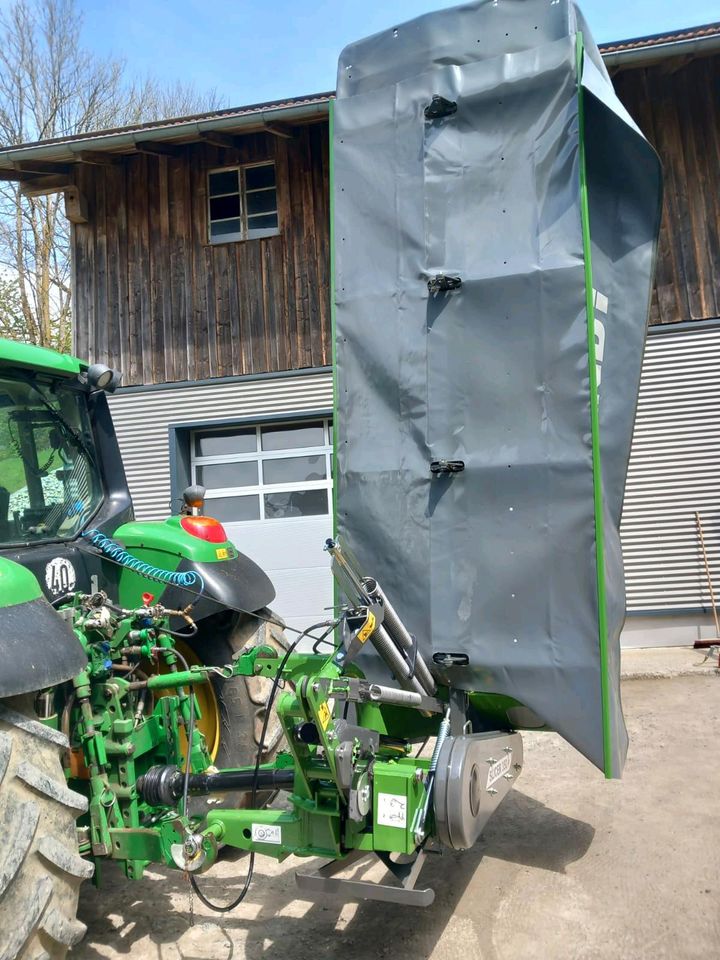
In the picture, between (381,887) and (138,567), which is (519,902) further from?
(138,567)

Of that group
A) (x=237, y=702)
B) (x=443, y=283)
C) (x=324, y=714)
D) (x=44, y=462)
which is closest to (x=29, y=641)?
(x=324, y=714)

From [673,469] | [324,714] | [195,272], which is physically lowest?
[324,714]

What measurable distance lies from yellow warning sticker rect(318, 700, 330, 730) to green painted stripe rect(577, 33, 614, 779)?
0.95 m

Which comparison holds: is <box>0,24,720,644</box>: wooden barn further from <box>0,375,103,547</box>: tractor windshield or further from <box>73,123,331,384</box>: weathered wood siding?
<box>0,375,103,547</box>: tractor windshield

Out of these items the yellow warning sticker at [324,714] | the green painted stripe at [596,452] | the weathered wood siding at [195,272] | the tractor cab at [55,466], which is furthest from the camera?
the weathered wood siding at [195,272]

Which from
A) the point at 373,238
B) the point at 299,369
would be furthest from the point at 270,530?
the point at 373,238

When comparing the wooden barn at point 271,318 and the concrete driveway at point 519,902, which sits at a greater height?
the wooden barn at point 271,318

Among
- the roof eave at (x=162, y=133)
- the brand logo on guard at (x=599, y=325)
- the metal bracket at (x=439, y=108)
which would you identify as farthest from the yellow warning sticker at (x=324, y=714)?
the roof eave at (x=162, y=133)

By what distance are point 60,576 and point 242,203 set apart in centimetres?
714

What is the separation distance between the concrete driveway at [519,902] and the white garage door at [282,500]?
473cm

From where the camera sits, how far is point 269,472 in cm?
916

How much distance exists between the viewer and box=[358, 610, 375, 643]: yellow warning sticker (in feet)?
8.20

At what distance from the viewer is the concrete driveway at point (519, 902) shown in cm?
293

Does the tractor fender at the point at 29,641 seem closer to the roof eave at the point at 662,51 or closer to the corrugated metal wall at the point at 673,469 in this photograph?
the corrugated metal wall at the point at 673,469
